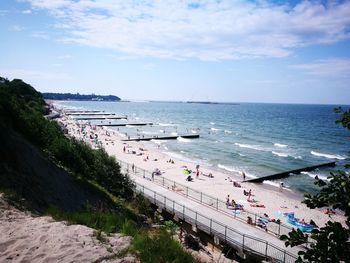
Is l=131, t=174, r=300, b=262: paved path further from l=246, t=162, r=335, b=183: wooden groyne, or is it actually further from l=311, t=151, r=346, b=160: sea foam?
l=311, t=151, r=346, b=160: sea foam

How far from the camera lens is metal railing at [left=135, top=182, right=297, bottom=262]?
58.9 feet

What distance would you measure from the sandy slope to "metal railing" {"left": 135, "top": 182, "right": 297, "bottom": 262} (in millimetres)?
11668

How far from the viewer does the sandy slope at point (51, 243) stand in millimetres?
7418

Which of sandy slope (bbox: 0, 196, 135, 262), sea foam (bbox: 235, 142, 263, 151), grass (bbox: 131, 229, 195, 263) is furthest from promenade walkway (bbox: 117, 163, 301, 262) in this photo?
sea foam (bbox: 235, 142, 263, 151)

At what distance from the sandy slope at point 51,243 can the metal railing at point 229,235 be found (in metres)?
11.7

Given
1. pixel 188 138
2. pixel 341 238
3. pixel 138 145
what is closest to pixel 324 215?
pixel 341 238

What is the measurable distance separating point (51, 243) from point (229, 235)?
14654 mm

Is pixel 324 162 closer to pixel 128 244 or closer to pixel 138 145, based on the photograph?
pixel 138 145

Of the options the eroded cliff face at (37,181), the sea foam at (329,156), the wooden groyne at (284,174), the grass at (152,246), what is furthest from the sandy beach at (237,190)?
the sea foam at (329,156)

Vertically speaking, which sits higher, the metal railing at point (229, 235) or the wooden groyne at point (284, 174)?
the metal railing at point (229, 235)

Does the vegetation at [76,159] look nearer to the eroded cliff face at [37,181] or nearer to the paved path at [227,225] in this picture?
the paved path at [227,225]

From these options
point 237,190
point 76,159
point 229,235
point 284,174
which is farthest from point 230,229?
point 284,174

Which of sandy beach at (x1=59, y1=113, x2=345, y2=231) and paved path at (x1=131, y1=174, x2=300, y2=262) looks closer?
paved path at (x1=131, y1=174, x2=300, y2=262)

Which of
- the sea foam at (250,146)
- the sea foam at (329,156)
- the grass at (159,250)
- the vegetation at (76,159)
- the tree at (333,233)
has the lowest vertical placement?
the sea foam at (329,156)
